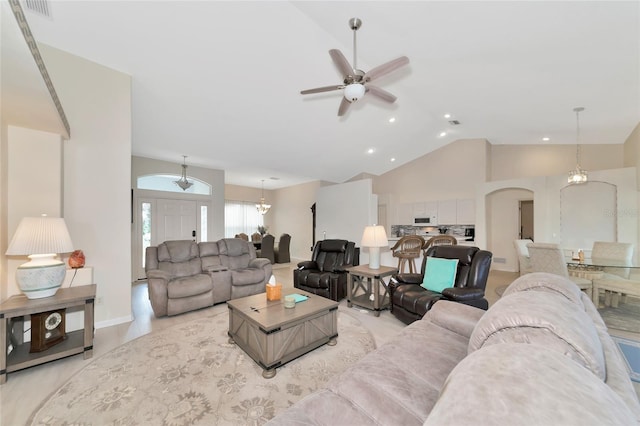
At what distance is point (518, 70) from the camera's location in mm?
3119

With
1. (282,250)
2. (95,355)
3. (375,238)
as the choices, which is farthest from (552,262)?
(282,250)

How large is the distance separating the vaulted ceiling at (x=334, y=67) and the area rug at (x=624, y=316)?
117 inches

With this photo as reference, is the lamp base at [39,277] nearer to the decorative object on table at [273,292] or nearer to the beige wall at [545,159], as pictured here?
the decorative object on table at [273,292]

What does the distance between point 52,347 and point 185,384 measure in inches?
59.3

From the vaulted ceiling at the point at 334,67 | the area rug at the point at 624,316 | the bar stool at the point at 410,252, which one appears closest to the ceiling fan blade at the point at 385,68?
the vaulted ceiling at the point at 334,67

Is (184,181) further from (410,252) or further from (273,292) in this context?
(410,252)

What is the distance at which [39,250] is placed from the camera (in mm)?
2184

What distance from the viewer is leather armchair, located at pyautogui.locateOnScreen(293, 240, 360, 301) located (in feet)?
12.8

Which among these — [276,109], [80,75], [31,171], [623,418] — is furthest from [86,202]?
[623,418]

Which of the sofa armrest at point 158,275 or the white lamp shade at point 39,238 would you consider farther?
the sofa armrest at point 158,275

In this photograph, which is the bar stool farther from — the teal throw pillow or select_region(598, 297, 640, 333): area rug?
select_region(598, 297, 640, 333): area rug

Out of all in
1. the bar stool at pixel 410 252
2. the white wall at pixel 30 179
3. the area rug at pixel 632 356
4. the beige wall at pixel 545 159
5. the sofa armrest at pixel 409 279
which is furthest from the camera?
the beige wall at pixel 545 159

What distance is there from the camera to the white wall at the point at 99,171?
2.92 meters

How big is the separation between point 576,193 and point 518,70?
156 inches
